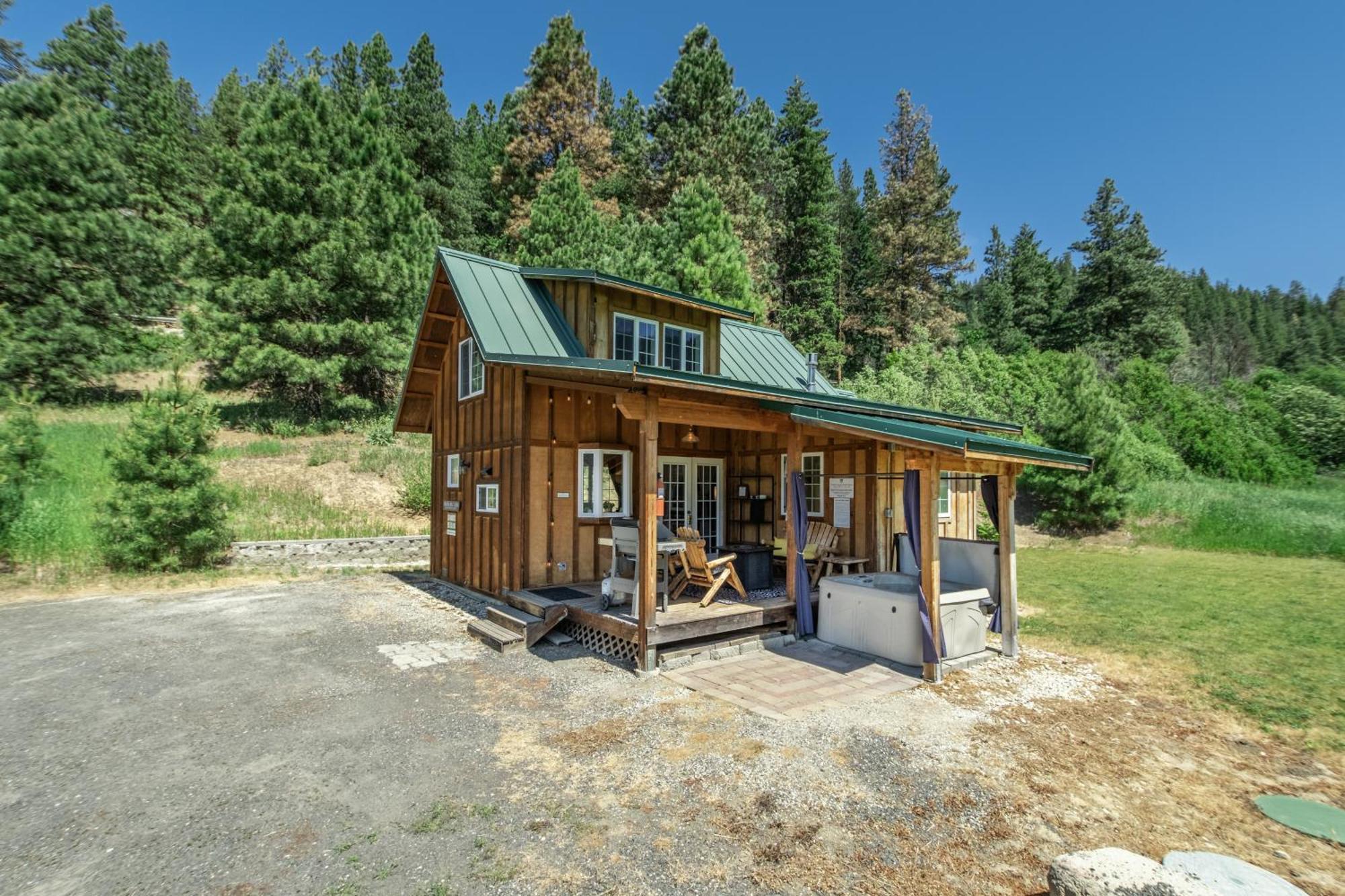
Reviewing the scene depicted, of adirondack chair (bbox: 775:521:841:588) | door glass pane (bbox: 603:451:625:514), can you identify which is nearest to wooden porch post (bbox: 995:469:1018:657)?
adirondack chair (bbox: 775:521:841:588)

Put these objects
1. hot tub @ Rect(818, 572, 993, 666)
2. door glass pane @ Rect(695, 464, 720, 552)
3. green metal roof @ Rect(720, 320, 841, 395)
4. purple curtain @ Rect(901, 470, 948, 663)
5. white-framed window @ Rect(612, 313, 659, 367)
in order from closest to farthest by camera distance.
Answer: purple curtain @ Rect(901, 470, 948, 663) → hot tub @ Rect(818, 572, 993, 666) → white-framed window @ Rect(612, 313, 659, 367) → door glass pane @ Rect(695, 464, 720, 552) → green metal roof @ Rect(720, 320, 841, 395)

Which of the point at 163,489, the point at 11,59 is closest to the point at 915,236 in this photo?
the point at 163,489

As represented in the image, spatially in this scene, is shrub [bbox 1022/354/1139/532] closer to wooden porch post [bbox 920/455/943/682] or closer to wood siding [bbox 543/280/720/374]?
wood siding [bbox 543/280/720/374]

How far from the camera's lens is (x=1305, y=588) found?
36.8 ft

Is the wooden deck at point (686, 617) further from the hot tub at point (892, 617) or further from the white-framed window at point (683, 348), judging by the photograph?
the white-framed window at point (683, 348)

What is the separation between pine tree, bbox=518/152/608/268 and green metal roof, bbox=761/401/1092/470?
16.7 meters

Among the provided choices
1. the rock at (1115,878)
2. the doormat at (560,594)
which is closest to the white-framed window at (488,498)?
the doormat at (560,594)

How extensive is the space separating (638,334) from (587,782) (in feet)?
24.9

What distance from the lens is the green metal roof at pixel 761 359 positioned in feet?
42.5

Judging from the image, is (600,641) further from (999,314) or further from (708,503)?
(999,314)

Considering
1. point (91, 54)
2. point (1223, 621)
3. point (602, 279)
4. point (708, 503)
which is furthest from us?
point (91, 54)

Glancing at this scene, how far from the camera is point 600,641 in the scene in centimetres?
A: 756

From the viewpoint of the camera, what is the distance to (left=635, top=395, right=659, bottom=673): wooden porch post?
259 inches

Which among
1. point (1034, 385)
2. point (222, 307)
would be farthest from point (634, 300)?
point (1034, 385)
